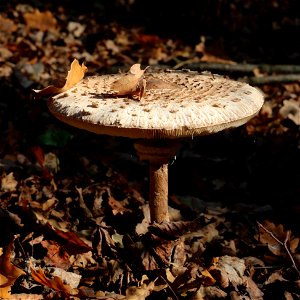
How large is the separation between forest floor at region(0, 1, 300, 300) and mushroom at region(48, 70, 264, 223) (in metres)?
0.55

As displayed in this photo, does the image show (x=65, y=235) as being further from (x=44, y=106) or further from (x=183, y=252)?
(x=44, y=106)

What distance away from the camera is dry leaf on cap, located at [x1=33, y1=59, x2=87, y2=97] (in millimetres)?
2539

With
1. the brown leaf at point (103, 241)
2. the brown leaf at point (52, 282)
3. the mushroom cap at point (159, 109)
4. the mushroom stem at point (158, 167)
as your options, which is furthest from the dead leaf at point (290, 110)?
the brown leaf at point (52, 282)

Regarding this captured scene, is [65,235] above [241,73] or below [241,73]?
below

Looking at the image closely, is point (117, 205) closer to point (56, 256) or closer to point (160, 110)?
point (56, 256)

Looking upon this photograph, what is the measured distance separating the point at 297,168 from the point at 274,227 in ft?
3.22

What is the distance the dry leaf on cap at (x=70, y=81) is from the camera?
2.54 m

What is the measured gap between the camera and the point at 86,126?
229 cm

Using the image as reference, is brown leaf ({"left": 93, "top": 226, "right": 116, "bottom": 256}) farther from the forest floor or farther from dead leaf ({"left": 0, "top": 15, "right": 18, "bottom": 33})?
dead leaf ({"left": 0, "top": 15, "right": 18, "bottom": 33})

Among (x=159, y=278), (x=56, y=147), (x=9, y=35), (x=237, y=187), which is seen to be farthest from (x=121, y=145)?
(x=9, y=35)

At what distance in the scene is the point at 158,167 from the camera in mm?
2885

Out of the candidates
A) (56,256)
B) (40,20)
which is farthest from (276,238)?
(40,20)

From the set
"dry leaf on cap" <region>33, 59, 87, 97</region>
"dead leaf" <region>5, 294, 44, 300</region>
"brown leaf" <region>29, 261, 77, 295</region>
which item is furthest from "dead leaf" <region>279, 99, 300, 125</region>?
"dead leaf" <region>5, 294, 44, 300</region>

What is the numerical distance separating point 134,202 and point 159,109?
1425 millimetres
